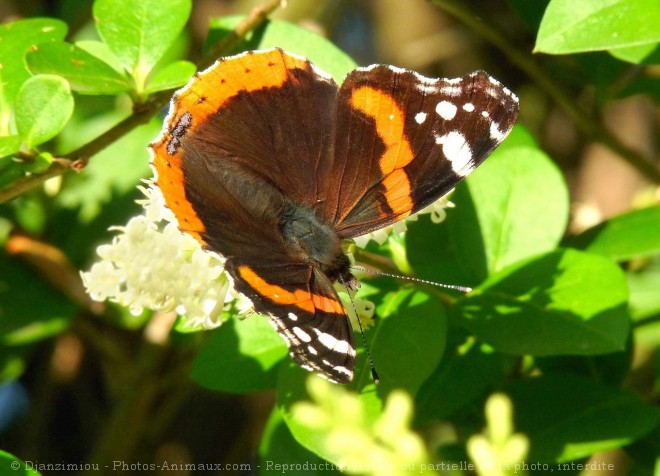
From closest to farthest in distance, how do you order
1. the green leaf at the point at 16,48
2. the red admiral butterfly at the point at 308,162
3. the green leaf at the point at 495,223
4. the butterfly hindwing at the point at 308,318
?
the butterfly hindwing at the point at 308,318
the red admiral butterfly at the point at 308,162
the green leaf at the point at 16,48
the green leaf at the point at 495,223

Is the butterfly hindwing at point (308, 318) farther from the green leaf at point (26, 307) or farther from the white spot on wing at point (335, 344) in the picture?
the green leaf at point (26, 307)

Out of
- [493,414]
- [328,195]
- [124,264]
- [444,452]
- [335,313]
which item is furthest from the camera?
[328,195]

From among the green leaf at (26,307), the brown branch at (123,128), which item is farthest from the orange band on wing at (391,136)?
the green leaf at (26,307)

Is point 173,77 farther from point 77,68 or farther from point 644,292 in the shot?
point 644,292

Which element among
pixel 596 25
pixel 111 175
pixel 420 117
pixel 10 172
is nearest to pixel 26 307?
pixel 111 175

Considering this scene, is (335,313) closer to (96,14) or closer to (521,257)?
(521,257)

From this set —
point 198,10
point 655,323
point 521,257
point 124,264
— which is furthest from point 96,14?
point 198,10
